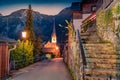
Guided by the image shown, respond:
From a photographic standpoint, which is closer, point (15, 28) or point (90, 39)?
point (90, 39)

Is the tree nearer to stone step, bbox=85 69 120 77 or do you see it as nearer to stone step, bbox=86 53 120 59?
stone step, bbox=86 53 120 59

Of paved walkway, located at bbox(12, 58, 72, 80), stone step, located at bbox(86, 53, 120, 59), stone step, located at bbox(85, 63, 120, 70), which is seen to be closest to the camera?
stone step, located at bbox(85, 63, 120, 70)

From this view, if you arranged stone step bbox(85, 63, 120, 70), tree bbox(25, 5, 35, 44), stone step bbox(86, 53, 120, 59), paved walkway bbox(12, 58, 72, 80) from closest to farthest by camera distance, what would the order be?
stone step bbox(85, 63, 120, 70) < stone step bbox(86, 53, 120, 59) < paved walkway bbox(12, 58, 72, 80) < tree bbox(25, 5, 35, 44)

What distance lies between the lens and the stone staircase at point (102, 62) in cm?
1035

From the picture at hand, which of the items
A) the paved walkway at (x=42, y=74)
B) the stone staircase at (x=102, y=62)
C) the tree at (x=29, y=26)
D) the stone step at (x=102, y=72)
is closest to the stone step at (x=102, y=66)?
the stone staircase at (x=102, y=62)

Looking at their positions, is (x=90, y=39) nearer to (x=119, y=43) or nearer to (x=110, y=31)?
(x=110, y=31)

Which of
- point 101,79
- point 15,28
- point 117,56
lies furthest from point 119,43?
point 15,28

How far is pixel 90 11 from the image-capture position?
31.1 metres

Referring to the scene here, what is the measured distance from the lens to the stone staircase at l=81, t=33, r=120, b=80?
34.0 feet

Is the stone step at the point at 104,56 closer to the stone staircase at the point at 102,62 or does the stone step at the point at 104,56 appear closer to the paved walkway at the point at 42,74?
the stone staircase at the point at 102,62

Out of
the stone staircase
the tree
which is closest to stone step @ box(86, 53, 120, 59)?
the stone staircase

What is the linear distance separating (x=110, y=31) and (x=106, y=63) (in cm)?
365

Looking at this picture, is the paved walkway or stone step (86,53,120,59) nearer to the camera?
stone step (86,53,120,59)

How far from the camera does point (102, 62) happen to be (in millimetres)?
11672
